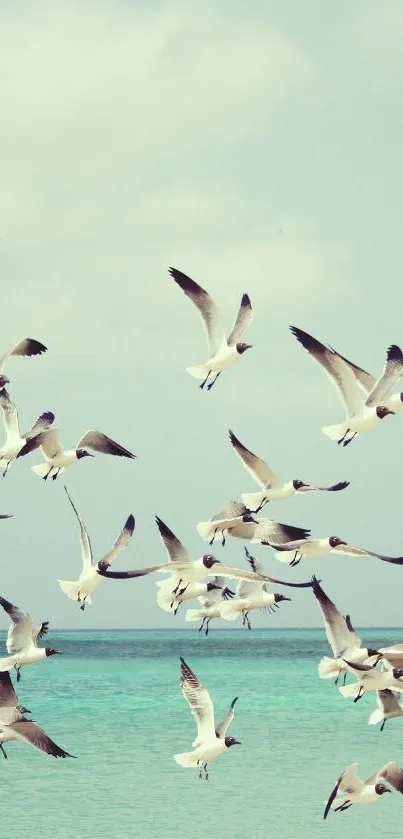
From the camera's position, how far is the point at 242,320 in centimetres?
1848

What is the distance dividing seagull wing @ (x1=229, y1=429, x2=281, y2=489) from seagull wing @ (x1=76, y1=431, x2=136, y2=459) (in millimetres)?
1409

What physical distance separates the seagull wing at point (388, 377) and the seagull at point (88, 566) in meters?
3.35

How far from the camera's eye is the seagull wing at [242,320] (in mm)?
18312

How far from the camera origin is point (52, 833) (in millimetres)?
23344

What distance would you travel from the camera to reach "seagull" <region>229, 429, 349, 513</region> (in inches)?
699

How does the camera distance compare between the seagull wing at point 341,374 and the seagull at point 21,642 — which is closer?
the seagull wing at point 341,374

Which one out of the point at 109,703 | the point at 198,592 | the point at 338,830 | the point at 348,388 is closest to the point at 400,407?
the point at 348,388

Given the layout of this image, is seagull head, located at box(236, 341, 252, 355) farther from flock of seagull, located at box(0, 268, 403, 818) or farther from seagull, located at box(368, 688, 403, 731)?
seagull, located at box(368, 688, 403, 731)

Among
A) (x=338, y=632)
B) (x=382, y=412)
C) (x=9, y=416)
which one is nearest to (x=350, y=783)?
(x=338, y=632)

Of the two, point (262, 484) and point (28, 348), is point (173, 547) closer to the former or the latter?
point (262, 484)

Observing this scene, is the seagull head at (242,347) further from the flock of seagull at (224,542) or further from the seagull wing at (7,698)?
the seagull wing at (7,698)

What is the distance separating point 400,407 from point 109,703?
33.1 meters

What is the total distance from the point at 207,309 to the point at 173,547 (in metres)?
2.98

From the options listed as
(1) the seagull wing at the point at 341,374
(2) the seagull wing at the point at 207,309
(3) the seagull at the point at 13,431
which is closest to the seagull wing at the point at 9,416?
(3) the seagull at the point at 13,431
